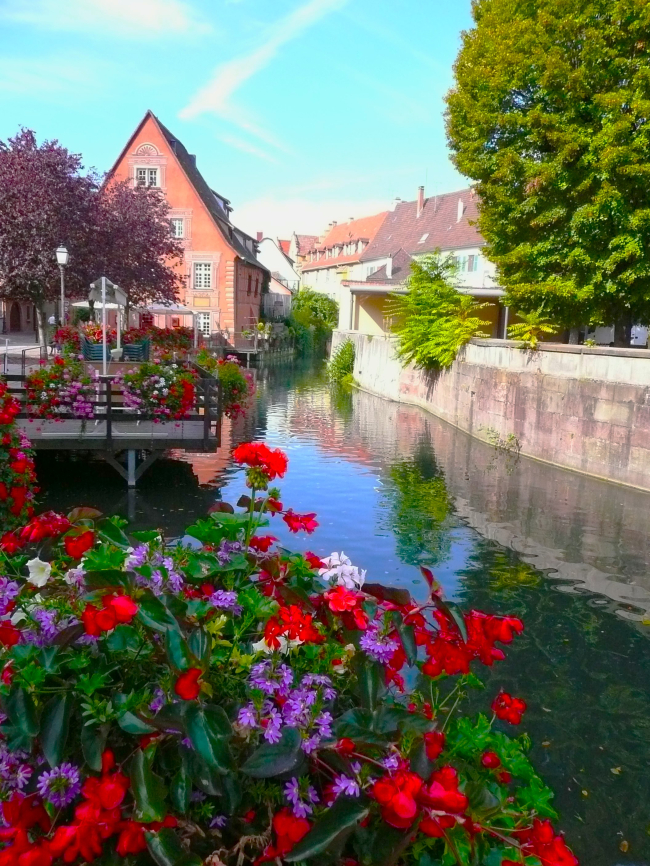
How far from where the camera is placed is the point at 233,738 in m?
2.24

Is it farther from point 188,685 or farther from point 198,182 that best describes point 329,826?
point 198,182

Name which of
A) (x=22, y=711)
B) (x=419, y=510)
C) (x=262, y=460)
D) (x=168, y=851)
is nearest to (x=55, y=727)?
(x=22, y=711)

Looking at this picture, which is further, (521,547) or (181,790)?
(521,547)

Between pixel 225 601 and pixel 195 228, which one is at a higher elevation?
pixel 195 228

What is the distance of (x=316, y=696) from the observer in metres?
2.34

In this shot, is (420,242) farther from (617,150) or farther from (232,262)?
(617,150)

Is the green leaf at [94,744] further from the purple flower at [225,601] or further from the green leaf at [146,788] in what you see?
the purple flower at [225,601]

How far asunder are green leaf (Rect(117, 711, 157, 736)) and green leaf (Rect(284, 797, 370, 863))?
48 centimetres

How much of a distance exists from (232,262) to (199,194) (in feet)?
16.0

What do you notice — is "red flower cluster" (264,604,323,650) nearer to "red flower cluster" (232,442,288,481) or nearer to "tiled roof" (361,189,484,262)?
"red flower cluster" (232,442,288,481)

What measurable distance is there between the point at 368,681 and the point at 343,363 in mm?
39421

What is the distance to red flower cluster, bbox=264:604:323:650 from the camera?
2.38m

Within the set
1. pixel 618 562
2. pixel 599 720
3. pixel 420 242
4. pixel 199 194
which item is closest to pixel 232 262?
pixel 199 194

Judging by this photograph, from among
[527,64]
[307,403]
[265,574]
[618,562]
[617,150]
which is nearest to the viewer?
[265,574]
